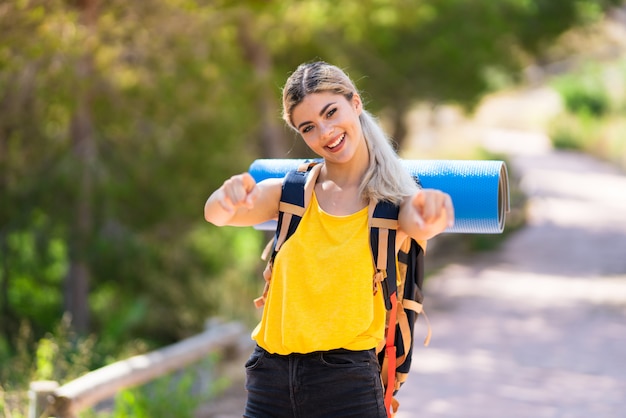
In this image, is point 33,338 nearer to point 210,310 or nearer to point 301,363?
point 210,310

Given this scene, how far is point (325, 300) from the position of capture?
291 centimetres

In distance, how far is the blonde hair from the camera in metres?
2.97

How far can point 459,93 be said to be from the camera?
1577 cm

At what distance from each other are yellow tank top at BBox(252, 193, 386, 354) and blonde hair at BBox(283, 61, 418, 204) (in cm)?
9

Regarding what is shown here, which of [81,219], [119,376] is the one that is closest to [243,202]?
[119,376]

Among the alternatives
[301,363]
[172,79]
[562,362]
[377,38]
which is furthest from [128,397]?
[377,38]

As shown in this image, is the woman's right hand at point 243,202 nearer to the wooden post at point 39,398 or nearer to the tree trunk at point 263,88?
the wooden post at point 39,398

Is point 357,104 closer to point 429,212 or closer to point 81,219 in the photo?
point 429,212

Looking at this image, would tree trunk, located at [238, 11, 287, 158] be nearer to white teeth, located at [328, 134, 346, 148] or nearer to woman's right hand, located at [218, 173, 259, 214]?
white teeth, located at [328, 134, 346, 148]

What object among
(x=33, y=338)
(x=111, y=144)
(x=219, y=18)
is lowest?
(x=33, y=338)

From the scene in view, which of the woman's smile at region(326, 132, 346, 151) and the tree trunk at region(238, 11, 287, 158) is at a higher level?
the tree trunk at region(238, 11, 287, 158)

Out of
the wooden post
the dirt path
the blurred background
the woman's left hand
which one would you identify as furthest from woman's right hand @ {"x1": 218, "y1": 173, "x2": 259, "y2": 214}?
the dirt path

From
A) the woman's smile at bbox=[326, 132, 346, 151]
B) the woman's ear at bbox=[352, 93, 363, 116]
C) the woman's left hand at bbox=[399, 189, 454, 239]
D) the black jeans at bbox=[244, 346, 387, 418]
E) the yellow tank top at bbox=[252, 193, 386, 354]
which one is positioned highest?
the woman's ear at bbox=[352, 93, 363, 116]

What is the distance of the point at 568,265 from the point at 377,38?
173 inches
